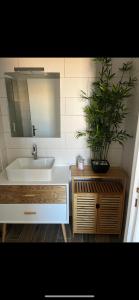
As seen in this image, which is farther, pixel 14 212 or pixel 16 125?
pixel 16 125

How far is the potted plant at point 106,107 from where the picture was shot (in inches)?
59.0

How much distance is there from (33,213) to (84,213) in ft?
1.66

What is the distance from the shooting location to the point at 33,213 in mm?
1561

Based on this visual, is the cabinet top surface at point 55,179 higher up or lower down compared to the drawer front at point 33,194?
higher up

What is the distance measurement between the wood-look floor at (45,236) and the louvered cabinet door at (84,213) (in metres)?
0.11

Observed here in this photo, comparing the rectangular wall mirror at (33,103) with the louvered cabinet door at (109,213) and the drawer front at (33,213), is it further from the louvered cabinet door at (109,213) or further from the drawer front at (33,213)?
the louvered cabinet door at (109,213)

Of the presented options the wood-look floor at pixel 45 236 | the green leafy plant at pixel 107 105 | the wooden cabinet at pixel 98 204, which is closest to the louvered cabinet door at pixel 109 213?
the wooden cabinet at pixel 98 204

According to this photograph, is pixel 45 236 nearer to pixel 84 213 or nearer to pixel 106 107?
pixel 84 213

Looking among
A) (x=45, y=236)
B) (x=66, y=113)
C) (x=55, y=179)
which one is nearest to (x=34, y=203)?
(x=55, y=179)
